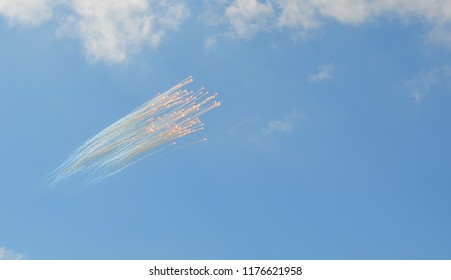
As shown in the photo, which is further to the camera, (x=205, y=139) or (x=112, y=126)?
(x=112, y=126)

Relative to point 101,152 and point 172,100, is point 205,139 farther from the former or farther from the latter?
point 101,152
